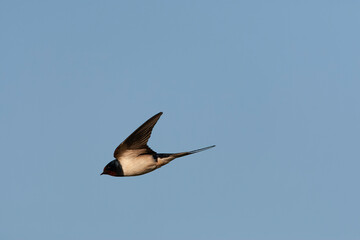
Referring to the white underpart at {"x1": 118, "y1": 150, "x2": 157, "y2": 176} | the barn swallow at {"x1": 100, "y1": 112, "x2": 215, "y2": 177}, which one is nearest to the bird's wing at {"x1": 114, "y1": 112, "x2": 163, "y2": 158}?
Answer: the barn swallow at {"x1": 100, "y1": 112, "x2": 215, "y2": 177}

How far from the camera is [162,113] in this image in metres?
9.30

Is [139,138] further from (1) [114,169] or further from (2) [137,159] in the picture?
(1) [114,169]

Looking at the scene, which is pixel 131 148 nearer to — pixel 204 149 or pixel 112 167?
pixel 112 167

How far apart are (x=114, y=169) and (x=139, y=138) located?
791mm

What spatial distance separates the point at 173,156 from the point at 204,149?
563 millimetres

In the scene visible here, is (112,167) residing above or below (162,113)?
below

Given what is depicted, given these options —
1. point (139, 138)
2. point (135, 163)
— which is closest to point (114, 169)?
point (135, 163)

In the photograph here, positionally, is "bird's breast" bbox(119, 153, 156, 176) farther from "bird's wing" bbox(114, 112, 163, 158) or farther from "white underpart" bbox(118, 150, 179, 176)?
"bird's wing" bbox(114, 112, 163, 158)

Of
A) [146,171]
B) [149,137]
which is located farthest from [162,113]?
[146,171]

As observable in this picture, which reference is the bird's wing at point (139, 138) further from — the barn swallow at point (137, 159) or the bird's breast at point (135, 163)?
the bird's breast at point (135, 163)

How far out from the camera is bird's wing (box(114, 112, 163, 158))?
9.39 metres

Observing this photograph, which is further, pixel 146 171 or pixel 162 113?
pixel 146 171

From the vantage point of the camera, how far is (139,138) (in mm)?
9609

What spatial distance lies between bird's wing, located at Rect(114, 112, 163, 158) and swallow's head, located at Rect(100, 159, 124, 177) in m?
0.19
